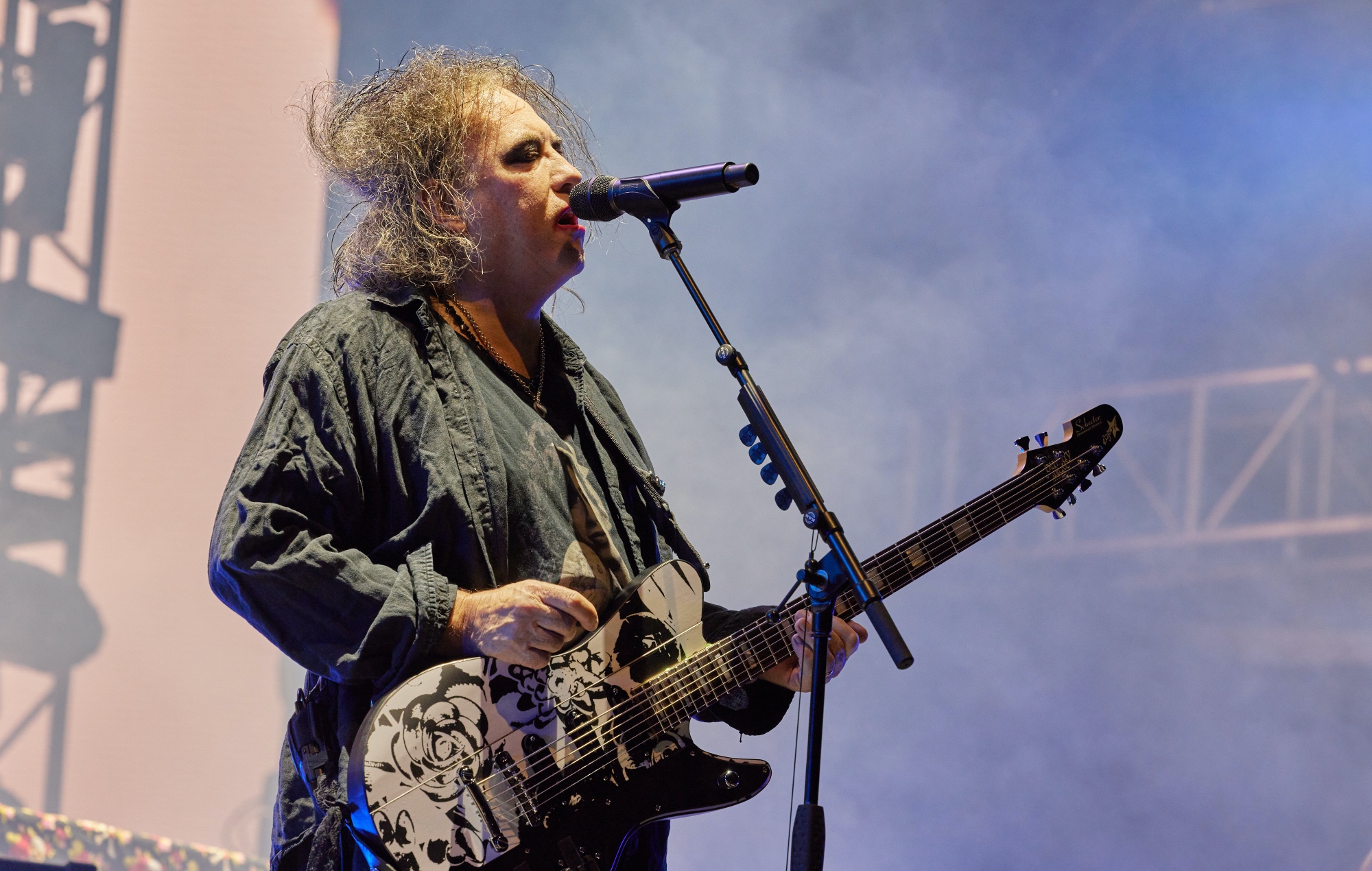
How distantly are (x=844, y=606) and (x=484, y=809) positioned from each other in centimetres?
67

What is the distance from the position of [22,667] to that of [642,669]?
3.09m

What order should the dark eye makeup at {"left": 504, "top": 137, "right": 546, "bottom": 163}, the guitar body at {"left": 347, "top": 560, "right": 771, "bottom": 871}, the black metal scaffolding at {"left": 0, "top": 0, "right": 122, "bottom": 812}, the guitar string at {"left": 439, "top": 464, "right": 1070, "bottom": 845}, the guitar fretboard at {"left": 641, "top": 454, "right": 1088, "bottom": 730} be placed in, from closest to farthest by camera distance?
the guitar body at {"left": 347, "top": 560, "right": 771, "bottom": 871} < the guitar string at {"left": 439, "top": 464, "right": 1070, "bottom": 845} < the guitar fretboard at {"left": 641, "top": 454, "right": 1088, "bottom": 730} < the dark eye makeup at {"left": 504, "top": 137, "right": 546, "bottom": 163} < the black metal scaffolding at {"left": 0, "top": 0, "right": 122, "bottom": 812}

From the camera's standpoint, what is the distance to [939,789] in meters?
3.17

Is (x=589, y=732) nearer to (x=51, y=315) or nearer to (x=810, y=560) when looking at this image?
(x=810, y=560)

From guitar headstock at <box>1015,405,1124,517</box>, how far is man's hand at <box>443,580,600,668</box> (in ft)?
2.74

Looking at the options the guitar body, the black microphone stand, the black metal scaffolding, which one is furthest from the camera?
the black metal scaffolding

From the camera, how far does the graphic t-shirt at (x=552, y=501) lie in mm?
1759

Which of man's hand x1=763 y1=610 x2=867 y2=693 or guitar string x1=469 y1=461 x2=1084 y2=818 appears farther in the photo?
man's hand x1=763 y1=610 x2=867 y2=693

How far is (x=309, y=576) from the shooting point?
148 centimetres

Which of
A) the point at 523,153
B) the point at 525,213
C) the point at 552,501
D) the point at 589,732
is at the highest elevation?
the point at 523,153

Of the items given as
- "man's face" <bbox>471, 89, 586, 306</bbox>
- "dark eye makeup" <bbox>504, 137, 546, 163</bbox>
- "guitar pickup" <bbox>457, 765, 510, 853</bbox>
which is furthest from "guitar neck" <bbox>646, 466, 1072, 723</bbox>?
"dark eye makeup" <bbox>504, 137, 546, 163</bbox>

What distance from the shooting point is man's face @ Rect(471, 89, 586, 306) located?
1.96m

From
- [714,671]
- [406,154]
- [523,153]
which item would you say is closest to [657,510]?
[714,671]

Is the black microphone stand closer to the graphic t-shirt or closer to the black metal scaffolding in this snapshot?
the graphic t-shirt
